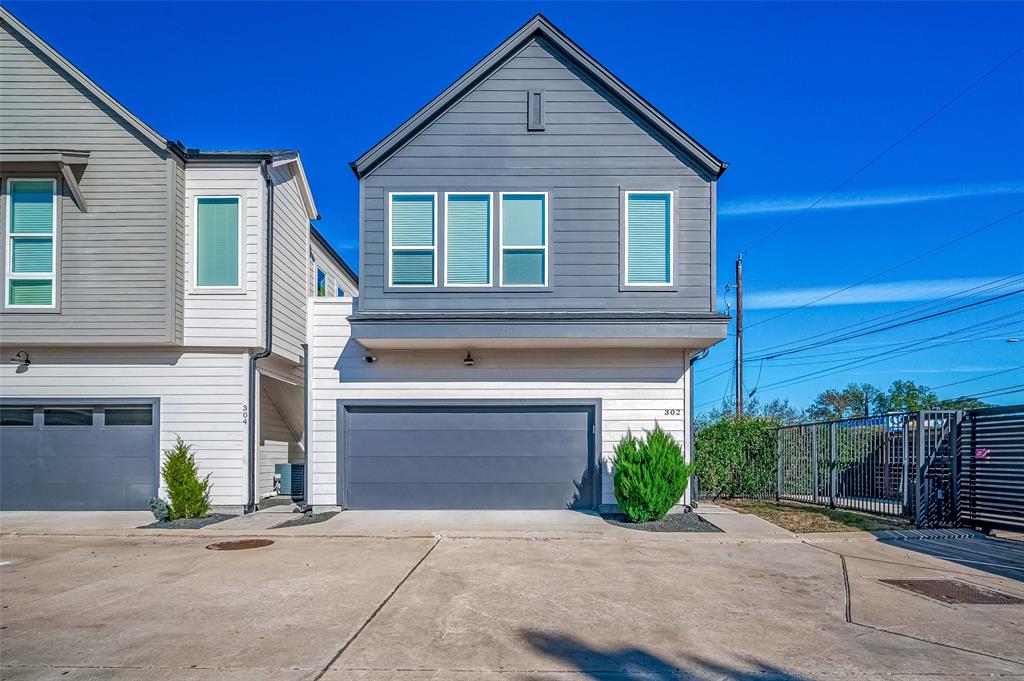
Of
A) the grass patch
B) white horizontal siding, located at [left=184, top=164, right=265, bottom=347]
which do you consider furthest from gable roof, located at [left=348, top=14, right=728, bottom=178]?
the grass patch

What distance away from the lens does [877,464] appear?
12406mm

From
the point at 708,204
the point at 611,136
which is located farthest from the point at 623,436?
the point at 611,136

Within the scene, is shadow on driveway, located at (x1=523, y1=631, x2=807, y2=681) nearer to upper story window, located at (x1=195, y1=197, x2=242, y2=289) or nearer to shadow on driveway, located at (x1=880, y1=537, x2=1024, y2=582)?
shadow on driveway, located at (x1=880, y1=537, x2=1024, y2=582)

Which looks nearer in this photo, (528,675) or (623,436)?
(528,675)

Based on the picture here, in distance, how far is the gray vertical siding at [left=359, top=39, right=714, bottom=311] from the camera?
11.9 m

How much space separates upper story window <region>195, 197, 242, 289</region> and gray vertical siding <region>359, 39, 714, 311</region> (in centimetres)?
257

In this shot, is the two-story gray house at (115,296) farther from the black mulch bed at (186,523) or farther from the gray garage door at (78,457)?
the black mulch bed at (186,523)

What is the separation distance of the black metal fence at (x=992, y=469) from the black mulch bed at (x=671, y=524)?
159 inches

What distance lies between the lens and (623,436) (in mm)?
12453

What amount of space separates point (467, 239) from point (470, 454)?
3.88 m

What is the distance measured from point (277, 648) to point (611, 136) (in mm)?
9806

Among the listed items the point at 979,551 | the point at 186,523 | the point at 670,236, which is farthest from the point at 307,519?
the point at 979,551

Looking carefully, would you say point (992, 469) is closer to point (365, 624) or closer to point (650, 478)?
point (650, 478)

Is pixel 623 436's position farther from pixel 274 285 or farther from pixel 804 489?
pixel 274 285
